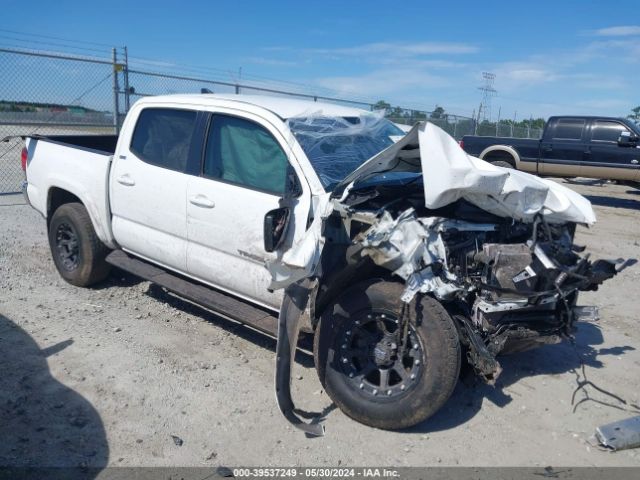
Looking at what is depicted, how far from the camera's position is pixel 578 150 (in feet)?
44.2

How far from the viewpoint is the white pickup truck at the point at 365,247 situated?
3336 millimetres

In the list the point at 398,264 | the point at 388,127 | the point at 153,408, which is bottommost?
the point at 153,408

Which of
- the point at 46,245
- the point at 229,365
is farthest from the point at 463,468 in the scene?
the point at 46,245

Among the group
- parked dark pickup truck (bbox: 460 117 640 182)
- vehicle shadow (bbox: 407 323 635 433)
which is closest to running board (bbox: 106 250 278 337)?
vehicle shadow (bbox: 407 323 635 433)

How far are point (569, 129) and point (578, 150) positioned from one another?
59 centimetres

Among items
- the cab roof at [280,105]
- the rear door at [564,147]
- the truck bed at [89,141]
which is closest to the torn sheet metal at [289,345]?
the cab roof at [280,105]

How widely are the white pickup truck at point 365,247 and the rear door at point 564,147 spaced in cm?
1046

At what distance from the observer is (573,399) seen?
3961 mm

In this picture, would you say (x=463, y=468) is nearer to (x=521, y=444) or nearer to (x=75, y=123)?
(x=521, y=444)

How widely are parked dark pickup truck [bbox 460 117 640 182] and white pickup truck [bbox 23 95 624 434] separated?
10.4 meters

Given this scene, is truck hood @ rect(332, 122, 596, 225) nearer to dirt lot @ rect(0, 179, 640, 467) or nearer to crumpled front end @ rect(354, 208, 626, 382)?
crumpled front end @ rect(354, 208, 626, 382)

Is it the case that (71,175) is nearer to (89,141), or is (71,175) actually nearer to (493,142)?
(89,141)

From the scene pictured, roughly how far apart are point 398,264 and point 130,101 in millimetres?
9802

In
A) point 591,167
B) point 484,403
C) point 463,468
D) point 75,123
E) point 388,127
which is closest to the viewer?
point 463,468
